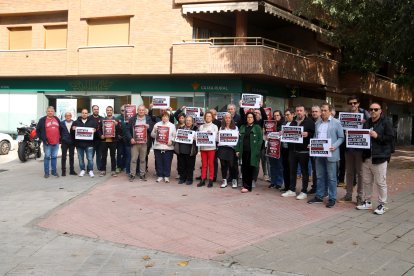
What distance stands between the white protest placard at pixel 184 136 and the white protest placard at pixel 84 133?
2.32 m

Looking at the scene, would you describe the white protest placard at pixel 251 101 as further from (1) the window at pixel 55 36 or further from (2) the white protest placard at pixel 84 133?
(1) the window at pixel 55 36

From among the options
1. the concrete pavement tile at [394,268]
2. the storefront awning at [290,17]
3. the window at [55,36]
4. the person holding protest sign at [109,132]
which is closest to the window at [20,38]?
the window at [55,36]

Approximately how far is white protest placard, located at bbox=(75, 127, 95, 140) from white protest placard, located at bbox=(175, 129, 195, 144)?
7.62ft

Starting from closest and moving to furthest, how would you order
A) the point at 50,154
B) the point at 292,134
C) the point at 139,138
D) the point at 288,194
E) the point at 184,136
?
1. the point at 292,134
2. the point at 288,194
3. the point at 184,136
4. the point at 139,138
5. the point at 50,154

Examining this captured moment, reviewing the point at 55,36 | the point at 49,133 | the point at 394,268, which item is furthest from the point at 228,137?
the point at 55,36

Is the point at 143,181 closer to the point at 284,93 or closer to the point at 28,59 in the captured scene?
the point at 284,93

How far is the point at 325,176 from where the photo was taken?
8320 mm

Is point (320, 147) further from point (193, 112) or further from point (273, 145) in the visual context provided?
point (193, 112)

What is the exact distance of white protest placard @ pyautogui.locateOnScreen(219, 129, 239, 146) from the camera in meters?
9.44

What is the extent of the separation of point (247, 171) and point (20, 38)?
19361mm

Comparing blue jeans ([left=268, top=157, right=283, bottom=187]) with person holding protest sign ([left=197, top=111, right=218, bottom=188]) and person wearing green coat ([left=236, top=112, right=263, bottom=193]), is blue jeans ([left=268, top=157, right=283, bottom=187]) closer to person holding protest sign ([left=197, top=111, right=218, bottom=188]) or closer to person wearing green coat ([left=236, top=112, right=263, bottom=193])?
person wearing green coat ([left=236, top=112, right=263, bottom=193])

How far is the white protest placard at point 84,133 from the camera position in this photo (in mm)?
10820

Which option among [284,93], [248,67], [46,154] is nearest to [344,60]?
[284,93]

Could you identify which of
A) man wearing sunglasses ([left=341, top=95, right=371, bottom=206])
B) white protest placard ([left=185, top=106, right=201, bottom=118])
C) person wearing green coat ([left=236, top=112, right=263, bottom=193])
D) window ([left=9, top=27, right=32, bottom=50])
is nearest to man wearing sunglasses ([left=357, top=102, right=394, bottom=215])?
man wearing sunglasses ([left=341, top=95, right=371, bottom=206])
